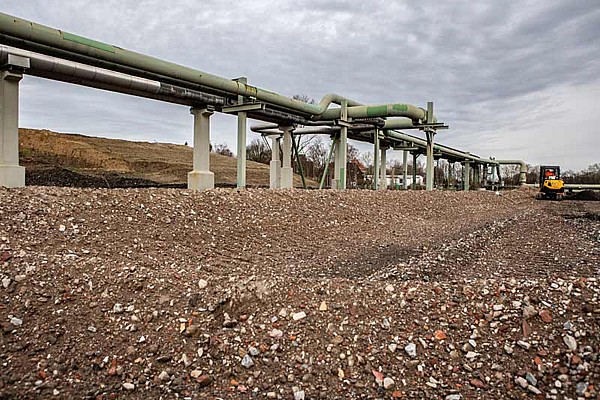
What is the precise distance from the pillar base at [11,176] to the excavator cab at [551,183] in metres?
29.0

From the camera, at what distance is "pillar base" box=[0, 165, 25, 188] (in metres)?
8.20

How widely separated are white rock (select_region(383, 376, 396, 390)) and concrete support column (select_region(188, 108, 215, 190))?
377 inches

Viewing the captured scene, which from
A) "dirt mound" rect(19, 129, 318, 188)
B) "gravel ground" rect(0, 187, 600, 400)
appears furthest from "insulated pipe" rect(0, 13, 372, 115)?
"dirt mound" rect(19, 129, 318, 188)

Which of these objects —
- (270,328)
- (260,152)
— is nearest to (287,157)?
(270,328)

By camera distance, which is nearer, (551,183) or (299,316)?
(299,316)

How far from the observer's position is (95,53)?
8.83m

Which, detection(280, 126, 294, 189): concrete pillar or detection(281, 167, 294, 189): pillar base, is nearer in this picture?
detection(280, 126, 294, 189): concrete pillar

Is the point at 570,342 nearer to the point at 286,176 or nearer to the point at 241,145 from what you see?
the point at 241,145

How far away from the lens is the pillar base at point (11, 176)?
8.20 meters

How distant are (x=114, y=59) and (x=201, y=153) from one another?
11.7 feet

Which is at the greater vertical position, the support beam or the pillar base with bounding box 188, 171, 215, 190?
the support beam

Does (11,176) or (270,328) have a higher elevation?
(11,176)

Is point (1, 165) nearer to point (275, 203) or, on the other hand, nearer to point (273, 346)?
point (275, 203)

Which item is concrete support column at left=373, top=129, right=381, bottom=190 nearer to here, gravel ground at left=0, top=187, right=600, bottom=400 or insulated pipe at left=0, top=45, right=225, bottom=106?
insulated pipe at left=0, top=45, right=225, bottom=106
